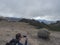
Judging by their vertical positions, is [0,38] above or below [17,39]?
below

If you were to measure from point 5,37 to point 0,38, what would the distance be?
0.84 metres

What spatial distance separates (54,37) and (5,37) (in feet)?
21.7

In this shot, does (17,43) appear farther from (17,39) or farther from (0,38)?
(0,38)

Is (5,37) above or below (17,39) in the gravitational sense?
below

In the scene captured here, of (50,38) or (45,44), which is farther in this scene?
(50,38)

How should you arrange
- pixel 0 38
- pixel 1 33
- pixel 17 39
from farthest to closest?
pixel 1 33 → pixel 0 38 → pixel 17 39

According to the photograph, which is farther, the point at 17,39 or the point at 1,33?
the point at 1,33

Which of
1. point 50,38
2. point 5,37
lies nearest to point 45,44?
point 50,38

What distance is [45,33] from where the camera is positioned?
98.0 feet

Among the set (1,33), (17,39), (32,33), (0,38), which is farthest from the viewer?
(32,33)

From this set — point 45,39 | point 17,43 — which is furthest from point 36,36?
point 17,43

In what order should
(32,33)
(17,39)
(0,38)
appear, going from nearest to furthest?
(17,39) → (0,38) → (32,33)

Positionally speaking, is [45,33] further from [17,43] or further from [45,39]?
[17,43]

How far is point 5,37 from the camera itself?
27984 millimetres
